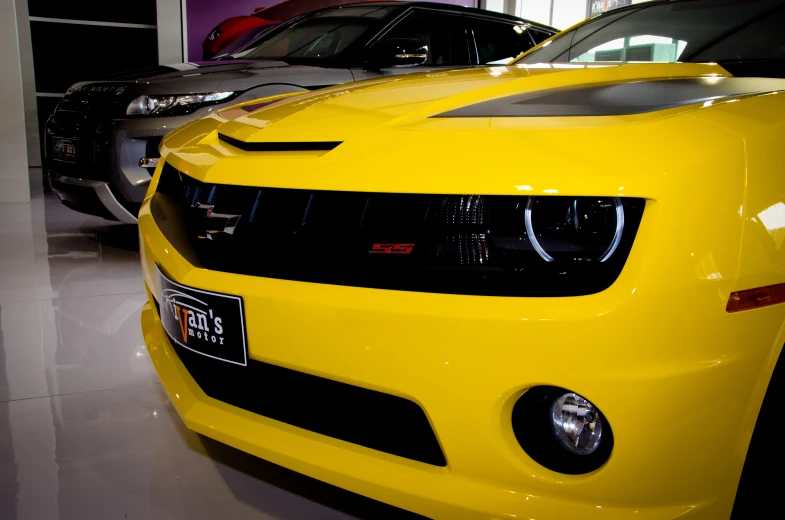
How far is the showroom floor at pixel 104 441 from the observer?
132cm

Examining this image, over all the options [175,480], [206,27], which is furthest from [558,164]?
[206,27]

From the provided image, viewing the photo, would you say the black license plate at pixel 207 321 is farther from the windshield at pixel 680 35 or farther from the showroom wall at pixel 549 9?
the showroom wall at pixel 549 9

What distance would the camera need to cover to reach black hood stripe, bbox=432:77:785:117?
1.08 m

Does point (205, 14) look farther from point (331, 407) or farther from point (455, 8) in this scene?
point (331, 407)

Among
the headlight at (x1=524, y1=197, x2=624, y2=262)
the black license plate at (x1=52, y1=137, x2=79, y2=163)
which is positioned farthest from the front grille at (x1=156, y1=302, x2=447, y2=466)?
the black license plate at (x1=52, y1=137, x2=79, y2=163)

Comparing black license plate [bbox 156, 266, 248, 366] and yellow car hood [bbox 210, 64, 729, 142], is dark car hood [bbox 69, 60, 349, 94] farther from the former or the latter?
black license plate [bbox 156, 266, 248, 366]

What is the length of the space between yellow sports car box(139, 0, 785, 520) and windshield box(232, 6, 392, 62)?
7.76ft

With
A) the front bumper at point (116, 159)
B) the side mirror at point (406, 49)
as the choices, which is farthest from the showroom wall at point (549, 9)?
the front bumper at point (116, 159)

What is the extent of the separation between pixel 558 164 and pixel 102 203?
99.3 inches

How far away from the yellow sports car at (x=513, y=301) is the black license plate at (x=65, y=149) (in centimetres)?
209

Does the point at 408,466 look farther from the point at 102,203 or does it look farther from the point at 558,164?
the point at 102,203

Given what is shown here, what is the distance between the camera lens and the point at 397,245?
1.05 m

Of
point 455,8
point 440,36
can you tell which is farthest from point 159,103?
point 455,8

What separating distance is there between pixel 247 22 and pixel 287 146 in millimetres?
5682
